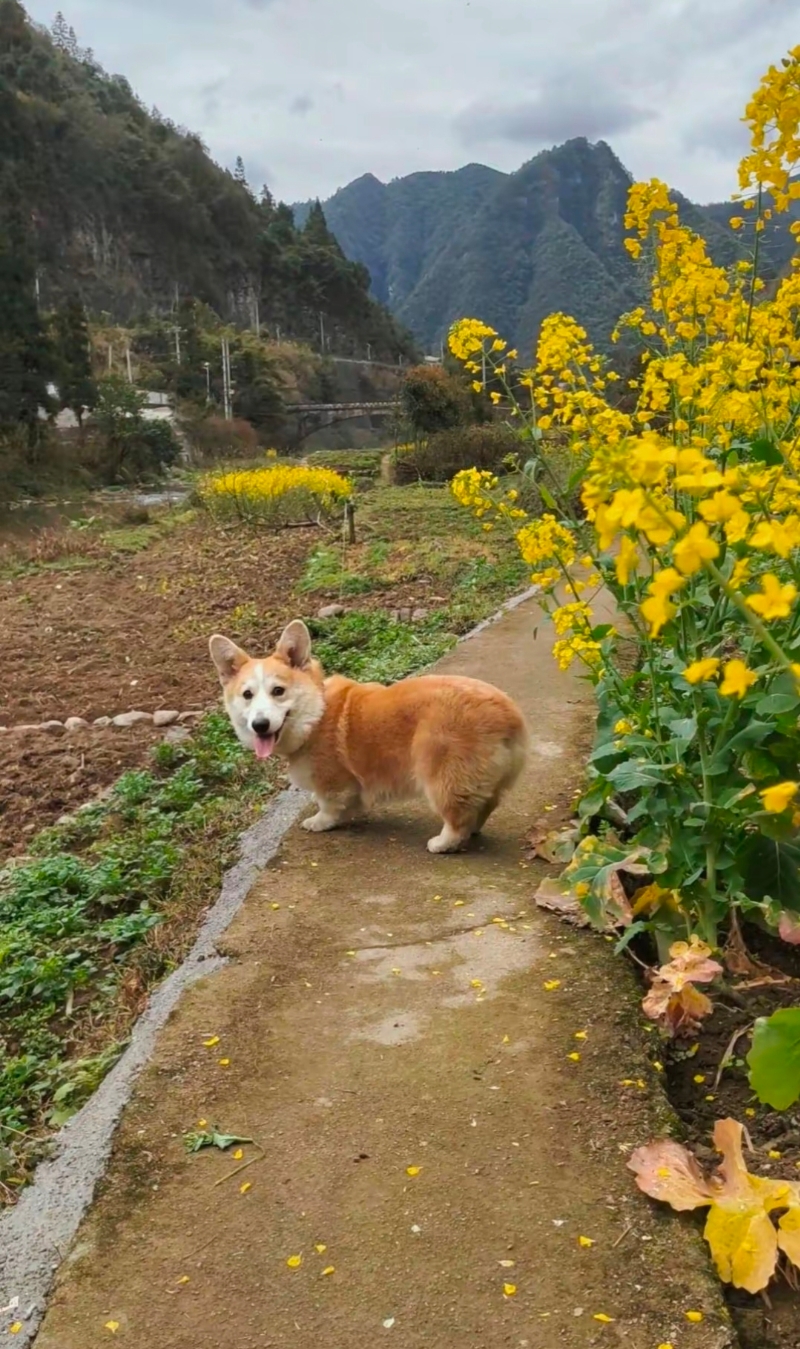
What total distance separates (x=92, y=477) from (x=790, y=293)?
110ft

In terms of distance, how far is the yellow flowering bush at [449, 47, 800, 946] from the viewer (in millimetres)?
2404

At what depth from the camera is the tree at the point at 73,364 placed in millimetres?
36375

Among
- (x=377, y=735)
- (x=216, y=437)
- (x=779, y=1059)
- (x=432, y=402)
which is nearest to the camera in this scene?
(x=779, y=1059)

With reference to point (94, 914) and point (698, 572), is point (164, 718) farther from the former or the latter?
point (698, 572)

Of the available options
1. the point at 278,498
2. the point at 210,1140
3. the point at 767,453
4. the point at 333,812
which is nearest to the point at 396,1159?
the point at 210,1140

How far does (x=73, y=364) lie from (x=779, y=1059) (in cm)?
3995

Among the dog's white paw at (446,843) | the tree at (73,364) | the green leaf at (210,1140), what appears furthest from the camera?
the tree at (73,364)

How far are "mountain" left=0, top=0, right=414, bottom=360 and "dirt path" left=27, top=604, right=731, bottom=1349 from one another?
7427 centimetres

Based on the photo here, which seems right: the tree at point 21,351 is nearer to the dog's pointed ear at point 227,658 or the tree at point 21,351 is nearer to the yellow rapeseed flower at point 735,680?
the dog's pointed ear at point 227,658

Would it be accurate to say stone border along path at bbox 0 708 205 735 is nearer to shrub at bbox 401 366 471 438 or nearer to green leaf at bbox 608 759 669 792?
green leaf at bbox 608 759 669 792

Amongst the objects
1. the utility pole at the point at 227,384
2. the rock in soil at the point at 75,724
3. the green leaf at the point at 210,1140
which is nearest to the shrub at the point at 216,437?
the utility pole at the point at 227,384

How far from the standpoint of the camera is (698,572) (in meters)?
1.87

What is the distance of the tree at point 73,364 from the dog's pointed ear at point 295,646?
112 ft

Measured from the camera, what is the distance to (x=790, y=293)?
3301 mm
